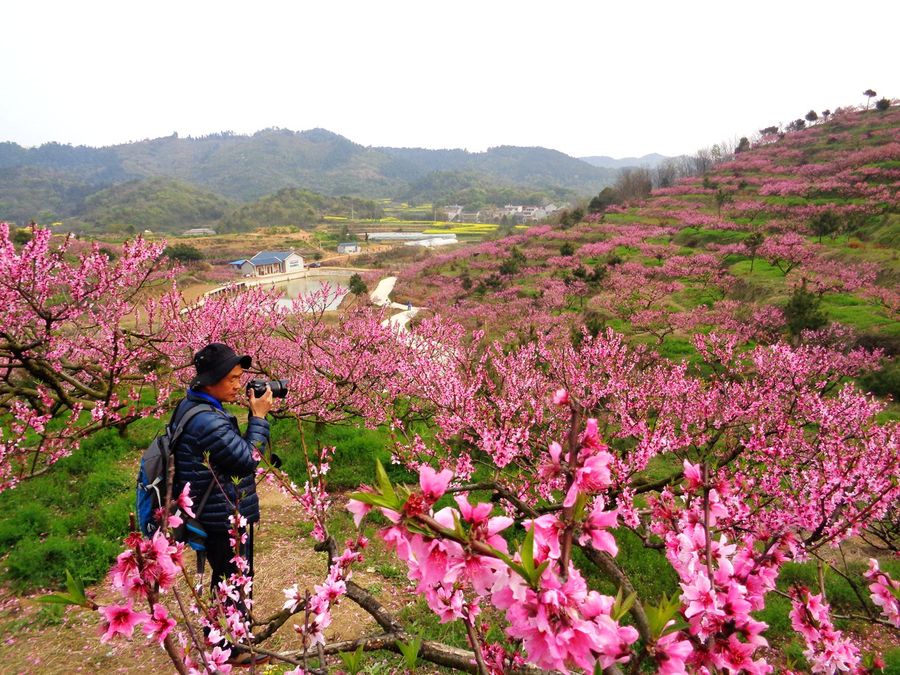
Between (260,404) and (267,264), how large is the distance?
66758mm

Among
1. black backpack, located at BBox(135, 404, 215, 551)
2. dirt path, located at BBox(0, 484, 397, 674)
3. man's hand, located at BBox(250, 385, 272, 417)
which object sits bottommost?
dirt path, located at BBox(0, 484, 397, 674)

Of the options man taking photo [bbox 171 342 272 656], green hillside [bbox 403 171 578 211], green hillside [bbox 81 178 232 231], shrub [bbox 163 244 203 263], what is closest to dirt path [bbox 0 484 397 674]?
man taking photo [bbox 171 342 272 656]

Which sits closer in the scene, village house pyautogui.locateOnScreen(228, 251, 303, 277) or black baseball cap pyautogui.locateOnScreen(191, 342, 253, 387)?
black baseball cap pyautogui.locateOnScreen(191, 342, 253, 387)

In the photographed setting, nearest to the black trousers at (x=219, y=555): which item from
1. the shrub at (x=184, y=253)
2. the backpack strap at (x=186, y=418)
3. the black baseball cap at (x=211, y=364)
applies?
the backpack strap at (x=186, y=418)

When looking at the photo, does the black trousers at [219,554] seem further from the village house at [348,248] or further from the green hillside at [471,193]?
the green hillside at [471,193]

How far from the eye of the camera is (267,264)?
211ft

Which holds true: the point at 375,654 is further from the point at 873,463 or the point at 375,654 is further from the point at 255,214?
the point at 255,214

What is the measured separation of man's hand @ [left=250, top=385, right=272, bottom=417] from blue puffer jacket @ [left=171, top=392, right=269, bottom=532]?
15 cm

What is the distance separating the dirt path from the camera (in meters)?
4.24

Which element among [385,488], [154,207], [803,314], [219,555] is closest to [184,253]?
[803,314]

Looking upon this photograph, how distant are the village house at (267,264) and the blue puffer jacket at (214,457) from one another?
64.4 metres

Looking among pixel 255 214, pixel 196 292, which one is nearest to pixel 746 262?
pixel 196 292

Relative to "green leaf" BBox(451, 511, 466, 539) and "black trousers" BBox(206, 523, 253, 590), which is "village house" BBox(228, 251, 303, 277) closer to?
"black trousers" BBox(206, 523, 253, 590)

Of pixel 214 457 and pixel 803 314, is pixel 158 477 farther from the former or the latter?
pixel 803 314
